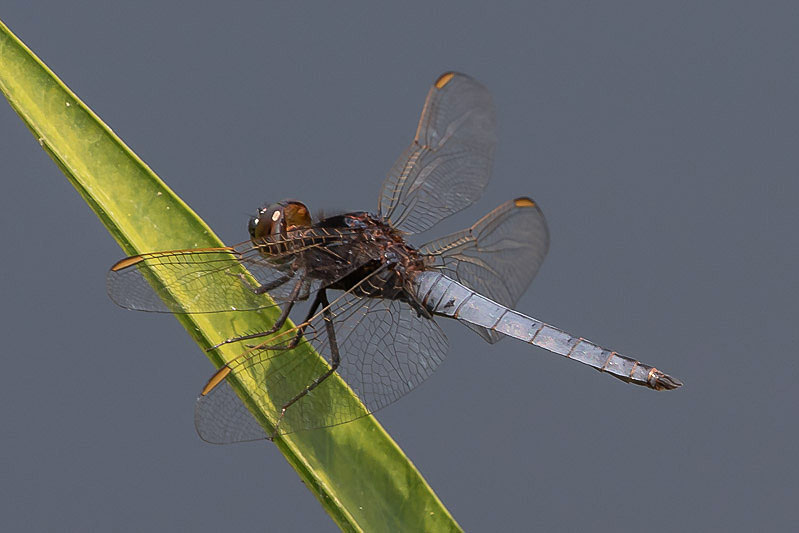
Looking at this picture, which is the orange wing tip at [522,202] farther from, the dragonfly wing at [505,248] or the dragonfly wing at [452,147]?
the dragonfly wing at [452,147]

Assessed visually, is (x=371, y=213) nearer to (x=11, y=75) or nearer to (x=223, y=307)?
(x=223, y=307)

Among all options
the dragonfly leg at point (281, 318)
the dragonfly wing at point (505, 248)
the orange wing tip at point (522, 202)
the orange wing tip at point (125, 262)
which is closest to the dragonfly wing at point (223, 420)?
the dragonfly leg at point (281, 318)

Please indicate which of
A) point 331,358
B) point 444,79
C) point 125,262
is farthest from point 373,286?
point 444,79

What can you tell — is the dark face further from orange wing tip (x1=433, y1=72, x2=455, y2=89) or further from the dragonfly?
orange wing tip (x1=433, y1=72, x2=455, y2=89)

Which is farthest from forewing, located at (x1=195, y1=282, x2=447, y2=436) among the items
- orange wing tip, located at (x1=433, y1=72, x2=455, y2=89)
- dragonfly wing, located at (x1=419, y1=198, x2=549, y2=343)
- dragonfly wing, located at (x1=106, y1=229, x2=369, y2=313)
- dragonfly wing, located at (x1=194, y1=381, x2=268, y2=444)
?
orange wing tip, located at (x1=433, y1=72, x2=455, y2=89)

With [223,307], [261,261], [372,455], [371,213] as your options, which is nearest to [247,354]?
[223,307]

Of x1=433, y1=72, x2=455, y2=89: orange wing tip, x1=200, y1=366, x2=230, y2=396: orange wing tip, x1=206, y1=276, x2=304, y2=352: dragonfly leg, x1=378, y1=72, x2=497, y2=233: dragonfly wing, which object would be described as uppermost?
x1=433, y1=72, x2=455, y2=89: orange wing tip
